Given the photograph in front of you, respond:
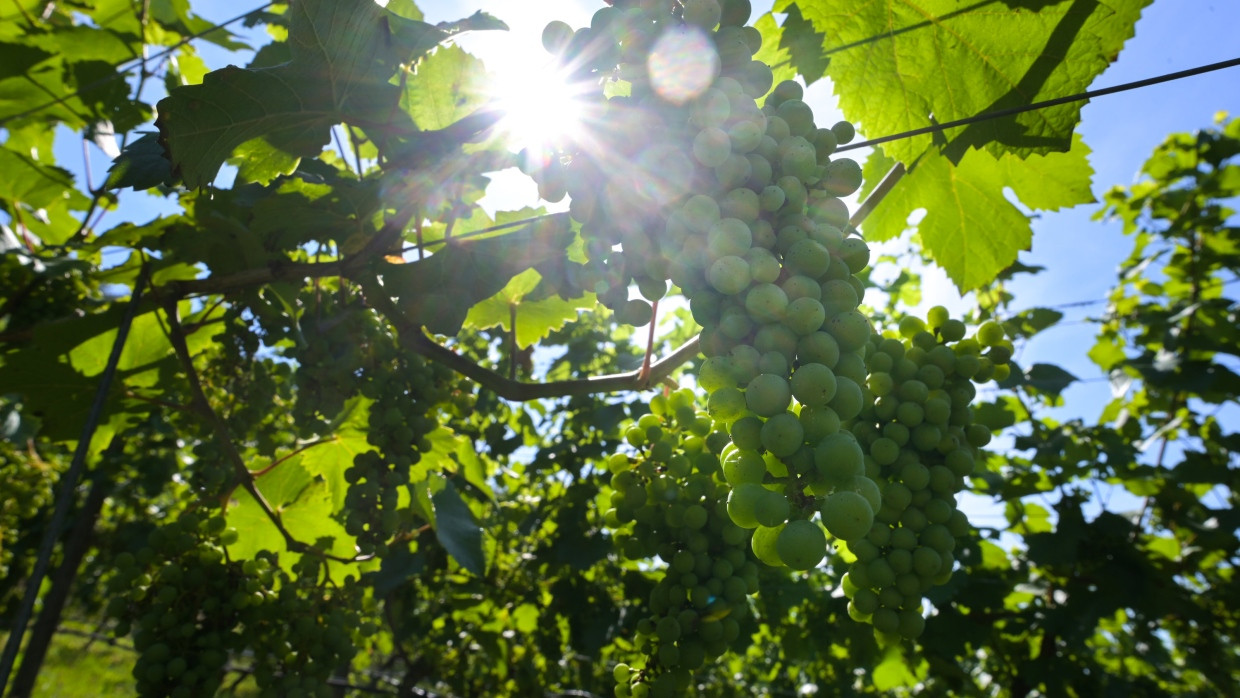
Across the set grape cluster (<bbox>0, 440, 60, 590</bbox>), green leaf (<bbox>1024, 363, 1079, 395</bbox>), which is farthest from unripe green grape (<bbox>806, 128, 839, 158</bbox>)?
grape cluster (<bbox>0, 440, 60, 590</bbox>)

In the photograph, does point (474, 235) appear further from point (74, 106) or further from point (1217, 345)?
point (1217, 345)

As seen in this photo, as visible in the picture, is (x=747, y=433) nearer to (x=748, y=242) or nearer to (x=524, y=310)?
(x=748, y=242)

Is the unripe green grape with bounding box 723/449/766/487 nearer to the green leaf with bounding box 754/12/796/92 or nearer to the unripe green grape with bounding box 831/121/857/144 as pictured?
the unripe green grape with bounding box 831/121/857/144

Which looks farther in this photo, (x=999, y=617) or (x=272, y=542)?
(x=999, y=617)

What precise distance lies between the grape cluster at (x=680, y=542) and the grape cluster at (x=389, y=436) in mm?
697

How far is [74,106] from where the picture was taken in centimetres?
271

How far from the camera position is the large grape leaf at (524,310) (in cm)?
211

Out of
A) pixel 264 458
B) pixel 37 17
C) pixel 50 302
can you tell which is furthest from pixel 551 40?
pixel 37 17

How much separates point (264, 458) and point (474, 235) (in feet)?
4.99

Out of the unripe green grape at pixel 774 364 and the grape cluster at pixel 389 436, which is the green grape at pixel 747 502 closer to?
the unripe green grape at pixel 774 364

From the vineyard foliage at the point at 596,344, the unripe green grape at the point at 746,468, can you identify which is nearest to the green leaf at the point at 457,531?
the vineyard foliage at the point at 596,344

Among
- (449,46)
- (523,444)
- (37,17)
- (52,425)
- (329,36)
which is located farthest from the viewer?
(523,444)

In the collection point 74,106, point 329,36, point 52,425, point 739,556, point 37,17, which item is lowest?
point 739,556

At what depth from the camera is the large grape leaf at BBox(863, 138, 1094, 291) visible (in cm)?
166
